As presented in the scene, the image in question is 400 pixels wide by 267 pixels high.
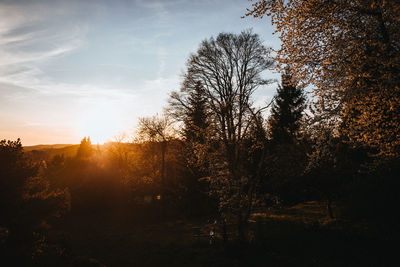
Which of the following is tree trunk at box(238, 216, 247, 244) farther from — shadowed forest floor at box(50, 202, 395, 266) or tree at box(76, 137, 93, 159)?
tree at box(76, 137, 93, 159)

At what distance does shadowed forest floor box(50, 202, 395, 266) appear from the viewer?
8742mm

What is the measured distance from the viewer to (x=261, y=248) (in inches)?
395

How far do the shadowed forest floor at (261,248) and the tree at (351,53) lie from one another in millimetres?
4887

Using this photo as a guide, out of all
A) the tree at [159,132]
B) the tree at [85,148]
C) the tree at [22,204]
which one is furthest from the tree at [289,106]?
the tree at [85,148]

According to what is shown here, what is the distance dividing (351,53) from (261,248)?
8579mm

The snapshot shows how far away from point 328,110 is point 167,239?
11.9 meters

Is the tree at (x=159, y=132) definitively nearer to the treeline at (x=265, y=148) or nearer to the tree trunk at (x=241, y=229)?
the treeline at (x=265, y=148)

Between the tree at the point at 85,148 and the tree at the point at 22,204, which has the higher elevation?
the tree at the point at 85,148

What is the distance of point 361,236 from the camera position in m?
10.1

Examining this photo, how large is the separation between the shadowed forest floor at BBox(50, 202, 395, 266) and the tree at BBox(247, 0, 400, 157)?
4.89 metres

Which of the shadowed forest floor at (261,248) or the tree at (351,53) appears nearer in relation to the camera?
the tree at (351,53)

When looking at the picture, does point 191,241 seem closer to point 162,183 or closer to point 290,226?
point 290,226

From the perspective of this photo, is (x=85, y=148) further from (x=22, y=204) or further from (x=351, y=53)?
(x=351, y=53)

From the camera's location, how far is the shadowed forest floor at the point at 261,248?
8.74m
